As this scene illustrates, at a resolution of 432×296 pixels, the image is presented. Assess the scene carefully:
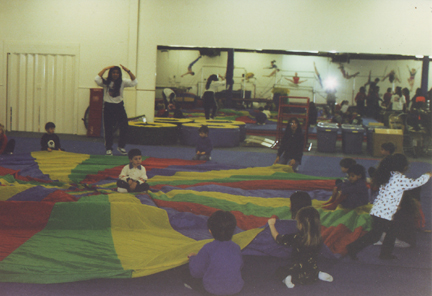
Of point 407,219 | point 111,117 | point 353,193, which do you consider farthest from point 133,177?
point 111,117

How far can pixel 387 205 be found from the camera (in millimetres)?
3752

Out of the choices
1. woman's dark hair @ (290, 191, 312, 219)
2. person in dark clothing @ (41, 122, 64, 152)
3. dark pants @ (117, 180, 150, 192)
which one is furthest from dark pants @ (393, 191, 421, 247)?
person in dark clothing @ (41, 122, 64, 152)

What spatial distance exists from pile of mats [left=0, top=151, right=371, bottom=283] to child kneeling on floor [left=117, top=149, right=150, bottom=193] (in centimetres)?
13

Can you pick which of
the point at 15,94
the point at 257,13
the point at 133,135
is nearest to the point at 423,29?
the point at 257,13

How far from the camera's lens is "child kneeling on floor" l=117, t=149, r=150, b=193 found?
5.03 meters

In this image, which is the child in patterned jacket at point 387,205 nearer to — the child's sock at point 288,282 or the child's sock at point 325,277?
the child's sock at point 325,277

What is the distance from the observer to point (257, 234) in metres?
3.61

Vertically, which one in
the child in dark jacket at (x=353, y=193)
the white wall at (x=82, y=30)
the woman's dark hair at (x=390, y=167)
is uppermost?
the white wall at (x=82, y=30)

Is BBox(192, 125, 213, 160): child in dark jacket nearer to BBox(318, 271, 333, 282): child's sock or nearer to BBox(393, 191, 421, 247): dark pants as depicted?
BBox(393, 191, 421, 247): dark pants

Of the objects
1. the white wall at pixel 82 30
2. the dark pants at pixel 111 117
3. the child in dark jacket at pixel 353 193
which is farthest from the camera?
the white wall at pixel 82 30

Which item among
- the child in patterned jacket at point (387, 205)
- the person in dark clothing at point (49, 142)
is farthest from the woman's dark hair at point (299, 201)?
the person in dark clothing at point (49, 142)

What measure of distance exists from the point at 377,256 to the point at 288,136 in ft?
11.6

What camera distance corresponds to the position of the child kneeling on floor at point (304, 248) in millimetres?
3051

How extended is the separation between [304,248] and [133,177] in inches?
102
